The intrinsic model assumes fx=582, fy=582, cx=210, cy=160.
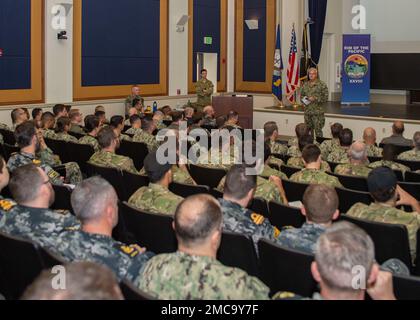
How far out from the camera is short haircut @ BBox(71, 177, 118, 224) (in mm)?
2881

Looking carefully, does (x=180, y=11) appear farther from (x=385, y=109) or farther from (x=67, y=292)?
(x=67, y=292)

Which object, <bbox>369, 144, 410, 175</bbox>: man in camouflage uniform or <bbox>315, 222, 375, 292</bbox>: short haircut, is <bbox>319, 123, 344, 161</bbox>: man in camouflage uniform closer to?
<bbox>369, 144, 410, 175</bbox>: man in camouflage uniform

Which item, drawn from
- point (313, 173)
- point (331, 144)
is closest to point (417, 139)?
point (331, 144)

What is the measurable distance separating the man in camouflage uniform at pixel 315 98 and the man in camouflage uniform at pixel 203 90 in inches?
118

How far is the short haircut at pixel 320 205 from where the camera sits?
3148 mm

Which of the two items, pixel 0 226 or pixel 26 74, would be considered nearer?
pixel 0 226

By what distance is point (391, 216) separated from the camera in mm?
A: 3719

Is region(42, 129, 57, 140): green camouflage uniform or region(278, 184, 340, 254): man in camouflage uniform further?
region(42, 129, 57, 140): green camouflage uniform

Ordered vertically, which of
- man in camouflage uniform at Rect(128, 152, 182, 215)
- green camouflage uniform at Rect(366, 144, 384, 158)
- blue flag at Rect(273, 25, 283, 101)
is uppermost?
blue flag at Rect(273, 25, 283, 101)

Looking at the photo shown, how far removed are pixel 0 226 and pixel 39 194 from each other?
10.9 inches

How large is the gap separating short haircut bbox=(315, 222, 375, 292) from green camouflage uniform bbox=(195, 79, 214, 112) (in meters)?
11.3

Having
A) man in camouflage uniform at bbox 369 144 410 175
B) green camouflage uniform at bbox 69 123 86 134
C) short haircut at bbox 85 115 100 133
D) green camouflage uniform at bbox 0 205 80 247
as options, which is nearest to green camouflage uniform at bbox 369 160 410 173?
man in camouflage uniform at bbox 369 144 410 175

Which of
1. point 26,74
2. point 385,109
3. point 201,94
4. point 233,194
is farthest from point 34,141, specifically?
point 385,109
